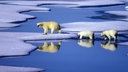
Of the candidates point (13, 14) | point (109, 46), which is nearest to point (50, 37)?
point (109, 46)

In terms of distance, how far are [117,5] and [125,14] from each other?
15.6 feet

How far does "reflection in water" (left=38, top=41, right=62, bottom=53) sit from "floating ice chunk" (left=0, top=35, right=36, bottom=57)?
0.23 meters

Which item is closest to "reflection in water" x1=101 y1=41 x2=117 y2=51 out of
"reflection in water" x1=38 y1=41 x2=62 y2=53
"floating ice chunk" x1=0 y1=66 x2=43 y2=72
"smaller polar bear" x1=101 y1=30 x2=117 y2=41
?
"smaller polar bear" x1=101 y1=30 x2=117 y2=41

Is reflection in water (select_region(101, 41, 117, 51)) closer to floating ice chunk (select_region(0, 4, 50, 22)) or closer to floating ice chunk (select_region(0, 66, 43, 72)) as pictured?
floating ice chunk (select_region(0, 66, 43, 72))

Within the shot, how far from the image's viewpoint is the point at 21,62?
8312mm

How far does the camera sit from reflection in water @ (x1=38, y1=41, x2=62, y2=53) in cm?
965

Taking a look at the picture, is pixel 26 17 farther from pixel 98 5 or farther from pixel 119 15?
pixel 98 5

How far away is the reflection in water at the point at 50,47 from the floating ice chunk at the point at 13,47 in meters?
0.23

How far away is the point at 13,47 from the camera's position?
31.2 ft

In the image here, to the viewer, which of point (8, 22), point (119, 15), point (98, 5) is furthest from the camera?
point (98, 5)

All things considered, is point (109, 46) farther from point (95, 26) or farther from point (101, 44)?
point (95, 26)

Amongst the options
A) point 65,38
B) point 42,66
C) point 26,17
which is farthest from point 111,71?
point 26,17

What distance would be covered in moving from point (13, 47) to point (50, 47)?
0.90 meters

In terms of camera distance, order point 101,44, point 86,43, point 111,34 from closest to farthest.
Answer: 1. point 101,44
2. point 86,43
3. point 111,34
